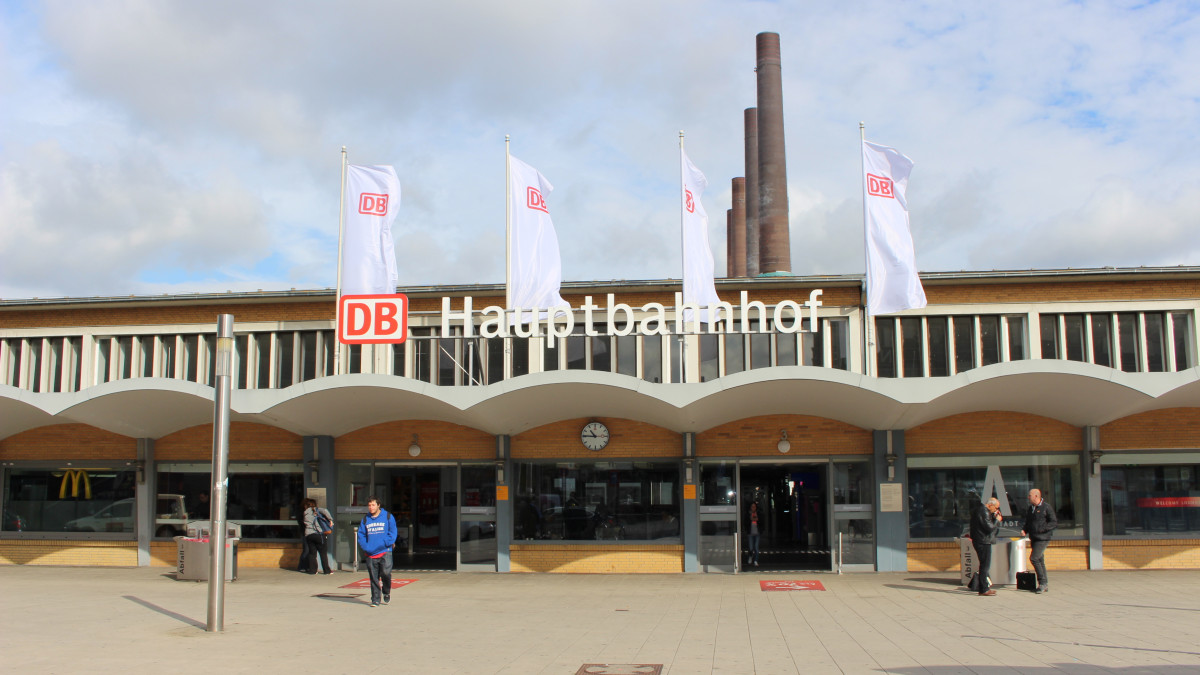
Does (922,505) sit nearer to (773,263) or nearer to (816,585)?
(816,585)

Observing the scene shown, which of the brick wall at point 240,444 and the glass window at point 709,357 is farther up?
the glass window at point 709,357

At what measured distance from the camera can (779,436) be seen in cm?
1753

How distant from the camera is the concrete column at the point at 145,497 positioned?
61.5ft

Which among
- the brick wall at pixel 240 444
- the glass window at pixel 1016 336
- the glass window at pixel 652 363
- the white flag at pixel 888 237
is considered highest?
the white flag at pixel 888 237

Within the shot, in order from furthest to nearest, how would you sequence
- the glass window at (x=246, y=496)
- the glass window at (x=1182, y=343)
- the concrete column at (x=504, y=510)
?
the glass window at (x=246, y=496) → the concrete column at (x=504, y=510) → the glass window at (x=1182, y=343)

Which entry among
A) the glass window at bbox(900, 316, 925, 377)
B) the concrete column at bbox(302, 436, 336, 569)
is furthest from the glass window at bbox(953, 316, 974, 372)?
the concrete column at bbox(302, 436, 336, 569)

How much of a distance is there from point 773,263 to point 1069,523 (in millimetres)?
15811

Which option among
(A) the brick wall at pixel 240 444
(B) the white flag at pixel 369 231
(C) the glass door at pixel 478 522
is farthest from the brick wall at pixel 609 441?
(A) the brick wall at pixel 240 444

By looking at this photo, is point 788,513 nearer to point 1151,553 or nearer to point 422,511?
point 1151,553

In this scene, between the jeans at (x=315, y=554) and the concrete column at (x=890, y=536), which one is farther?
the jeans at (x=315, y=554)

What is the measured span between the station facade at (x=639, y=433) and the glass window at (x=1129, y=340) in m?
0.05

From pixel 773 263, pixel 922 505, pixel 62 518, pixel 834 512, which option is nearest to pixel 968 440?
pixel 922 505

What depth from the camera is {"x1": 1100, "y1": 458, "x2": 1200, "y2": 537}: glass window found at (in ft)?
56.2

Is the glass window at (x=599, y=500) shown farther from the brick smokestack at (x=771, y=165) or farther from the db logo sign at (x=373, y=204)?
the brick smokestack at (x=771, y=165)
